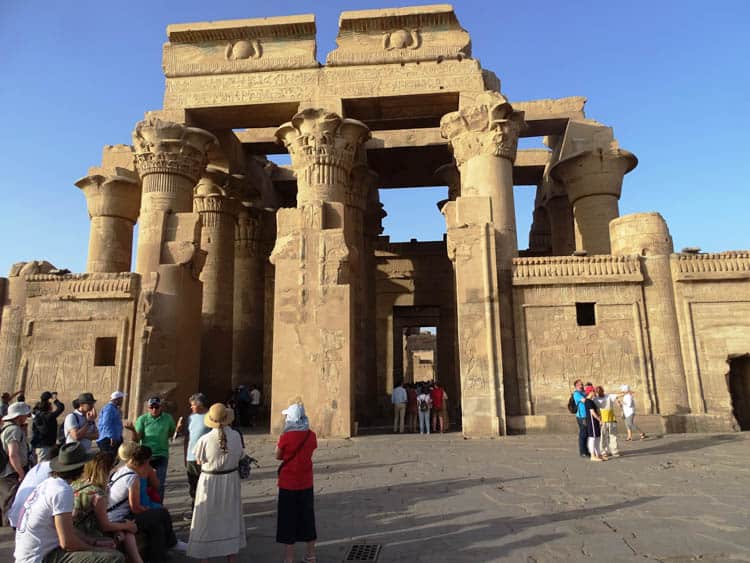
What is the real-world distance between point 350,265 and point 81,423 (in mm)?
7250

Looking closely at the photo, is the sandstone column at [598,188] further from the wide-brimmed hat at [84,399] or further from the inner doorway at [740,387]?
the wide-brimmed hat at [84,399]

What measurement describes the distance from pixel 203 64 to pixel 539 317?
11434 mm

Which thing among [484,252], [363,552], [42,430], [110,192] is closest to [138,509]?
[363,552]

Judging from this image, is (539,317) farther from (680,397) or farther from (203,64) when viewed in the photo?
(203,64)

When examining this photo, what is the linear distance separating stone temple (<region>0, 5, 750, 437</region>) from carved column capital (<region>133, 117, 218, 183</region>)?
5 cm

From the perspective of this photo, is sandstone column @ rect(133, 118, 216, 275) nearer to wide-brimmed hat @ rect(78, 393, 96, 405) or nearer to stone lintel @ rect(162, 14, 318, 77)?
stone lintel @ rect(162, 14, 318, 77)

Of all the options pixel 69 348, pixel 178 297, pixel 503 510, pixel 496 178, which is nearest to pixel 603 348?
pixel 496 178

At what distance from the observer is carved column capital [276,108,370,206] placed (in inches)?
546

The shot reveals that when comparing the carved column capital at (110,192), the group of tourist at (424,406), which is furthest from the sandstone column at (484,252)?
the carved column capital at (110,192)

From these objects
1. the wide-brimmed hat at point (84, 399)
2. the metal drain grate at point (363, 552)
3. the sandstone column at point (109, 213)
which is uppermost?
the sandstone column at point (109, 213)

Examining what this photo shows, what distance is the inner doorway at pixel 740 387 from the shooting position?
40.3 ft

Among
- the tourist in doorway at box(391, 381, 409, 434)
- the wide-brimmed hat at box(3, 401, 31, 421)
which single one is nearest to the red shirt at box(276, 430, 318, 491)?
the wide-brimmed hat at box(3, 401, 31, 421)

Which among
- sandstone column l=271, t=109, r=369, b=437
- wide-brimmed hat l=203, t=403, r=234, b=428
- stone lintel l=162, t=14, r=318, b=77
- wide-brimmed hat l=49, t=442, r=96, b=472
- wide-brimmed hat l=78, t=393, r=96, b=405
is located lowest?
wide-brimmed hat l=49, t=442, r=96, b=472

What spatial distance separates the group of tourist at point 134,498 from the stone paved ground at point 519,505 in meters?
0.42
